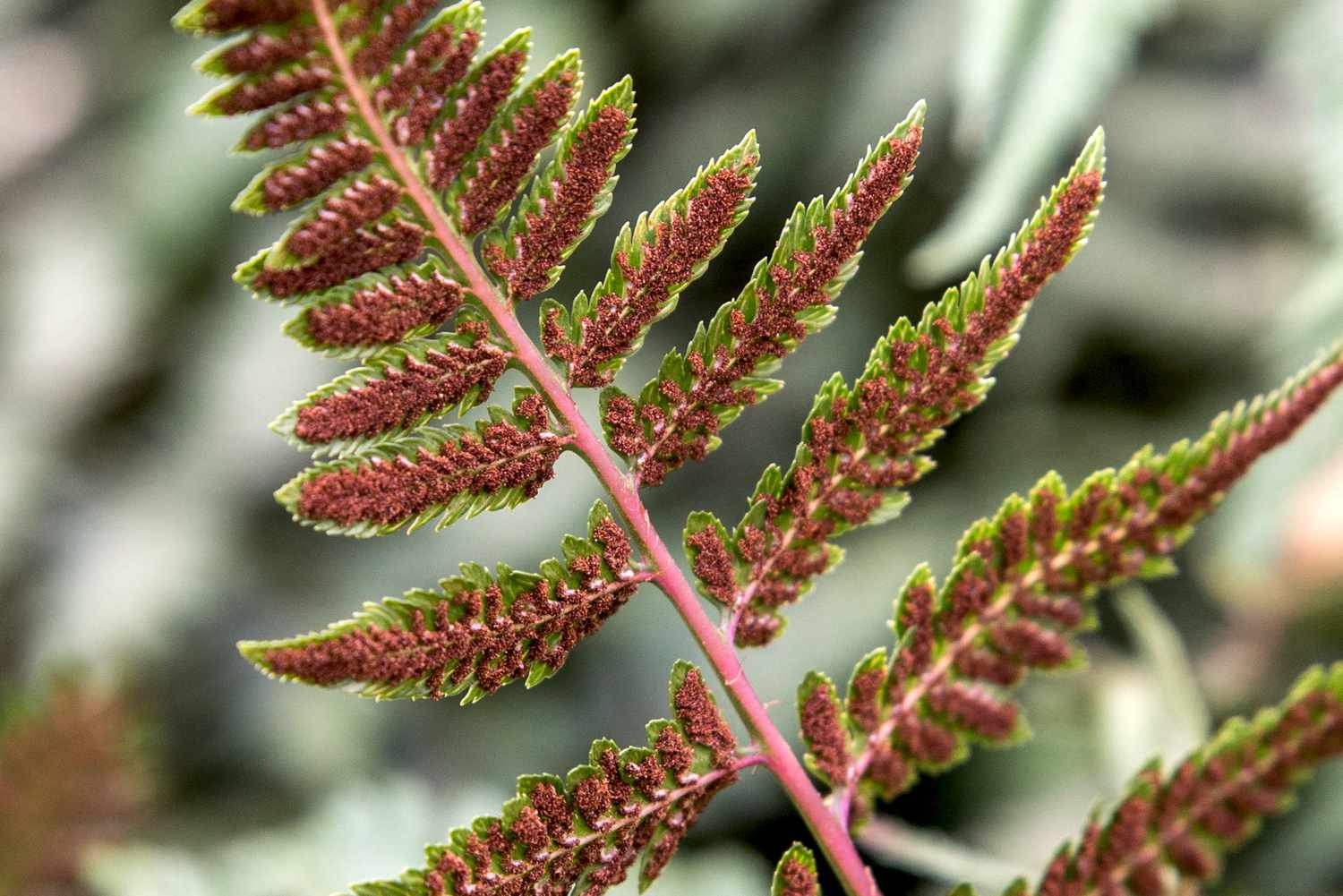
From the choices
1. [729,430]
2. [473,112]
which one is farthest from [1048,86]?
[729,430]

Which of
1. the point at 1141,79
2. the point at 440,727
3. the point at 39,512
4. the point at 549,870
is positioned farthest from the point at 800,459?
the point at 39,512

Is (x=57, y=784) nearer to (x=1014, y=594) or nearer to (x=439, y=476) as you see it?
(x=439, y=476)

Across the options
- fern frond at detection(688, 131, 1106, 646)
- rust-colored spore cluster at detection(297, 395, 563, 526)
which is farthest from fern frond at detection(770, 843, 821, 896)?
rust-colored spore cluster at detection(297, 395, 563, 526)

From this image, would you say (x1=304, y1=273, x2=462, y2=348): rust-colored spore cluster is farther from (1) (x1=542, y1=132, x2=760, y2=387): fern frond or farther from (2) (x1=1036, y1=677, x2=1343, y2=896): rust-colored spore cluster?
(2) (x1=1036, y1=677, x2=1343, y2=896): rust-colored spore cluster

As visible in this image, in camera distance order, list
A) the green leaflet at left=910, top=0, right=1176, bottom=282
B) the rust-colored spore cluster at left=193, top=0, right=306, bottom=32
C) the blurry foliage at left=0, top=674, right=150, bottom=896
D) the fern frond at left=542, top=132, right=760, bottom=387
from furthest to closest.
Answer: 1. the blurry foliage at left=0, top=674, right=150, bottom=896
2. the green leaflet at left=910, top=0, right=1176, bottom=282
3. the fern frond at left=542, top=132, right=760, bottom=387
4. the rust-colored spore cluster at left=193, top=0, right=306, bottom=32

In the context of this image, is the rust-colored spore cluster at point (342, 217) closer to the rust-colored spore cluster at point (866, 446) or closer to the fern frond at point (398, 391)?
the fern frond at point (398, 391)

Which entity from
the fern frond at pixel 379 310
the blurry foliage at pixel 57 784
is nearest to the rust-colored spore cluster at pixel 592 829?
the fern frond at pixel 379 310
